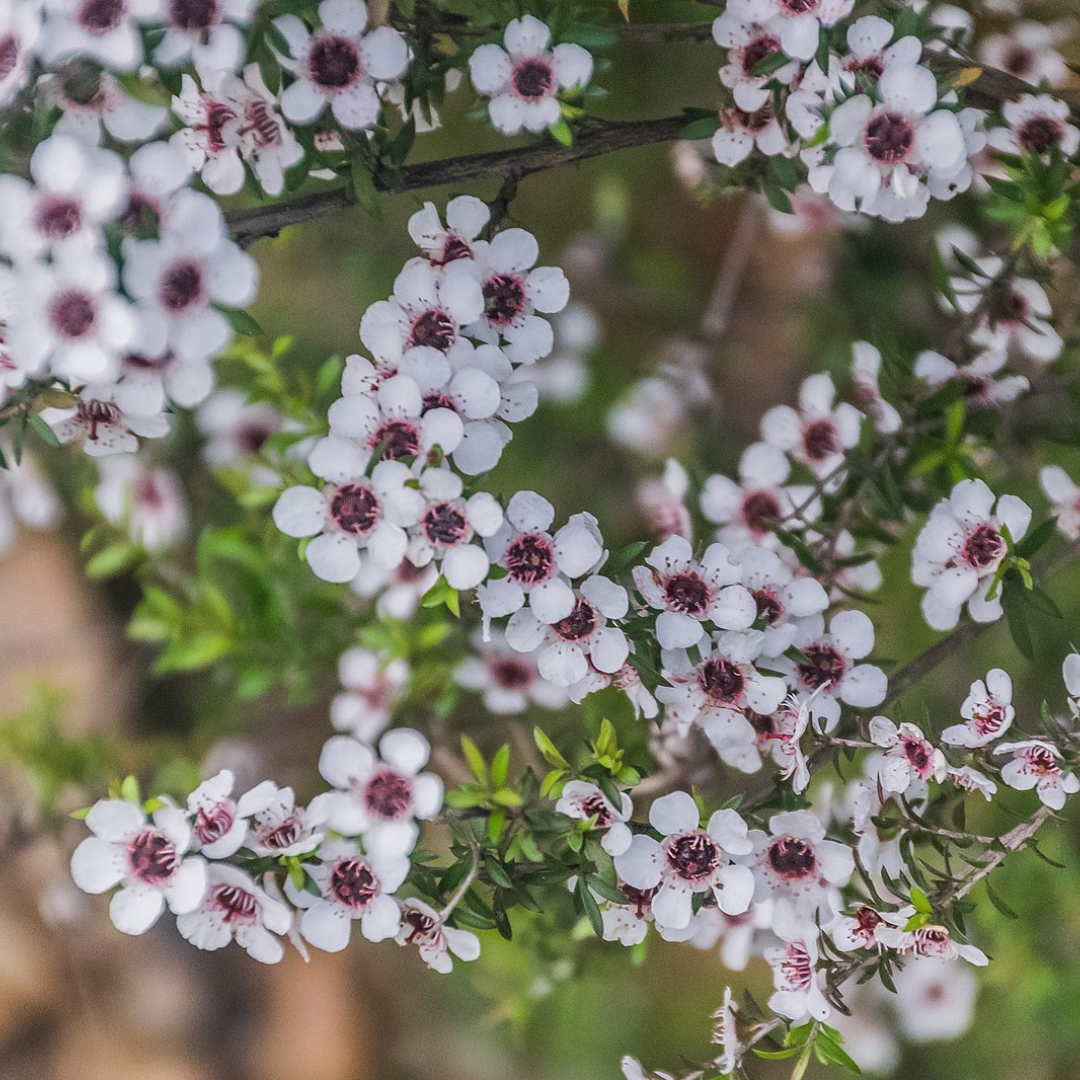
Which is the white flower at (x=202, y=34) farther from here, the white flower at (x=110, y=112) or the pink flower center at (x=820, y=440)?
the pink flower center at (x=820, y=440)

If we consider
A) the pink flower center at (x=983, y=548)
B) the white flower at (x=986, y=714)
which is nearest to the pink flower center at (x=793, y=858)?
the white flower at (x=986, y=714)

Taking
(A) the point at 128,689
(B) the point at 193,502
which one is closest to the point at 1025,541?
(B) the point at 193,502

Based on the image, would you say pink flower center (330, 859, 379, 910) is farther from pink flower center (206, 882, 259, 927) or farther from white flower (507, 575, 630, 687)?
white flower (507, 575, 630, 687)

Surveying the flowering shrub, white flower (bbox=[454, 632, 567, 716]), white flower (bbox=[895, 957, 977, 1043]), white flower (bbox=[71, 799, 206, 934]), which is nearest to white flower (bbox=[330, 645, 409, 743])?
white flower (bbox=[454, 632, 567, 716])

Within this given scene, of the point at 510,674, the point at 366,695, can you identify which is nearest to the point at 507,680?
the point at 510,674

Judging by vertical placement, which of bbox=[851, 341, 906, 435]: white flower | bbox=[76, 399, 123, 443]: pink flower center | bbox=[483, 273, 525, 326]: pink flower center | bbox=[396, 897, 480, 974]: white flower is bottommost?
bbox=[396, 897, 480, 974]: white flower

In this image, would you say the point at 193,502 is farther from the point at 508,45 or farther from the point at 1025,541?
the point at 1025,541

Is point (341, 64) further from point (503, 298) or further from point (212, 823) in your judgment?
point (212, 823)
